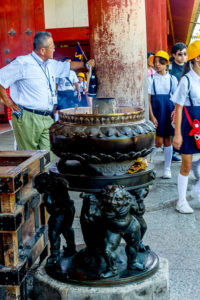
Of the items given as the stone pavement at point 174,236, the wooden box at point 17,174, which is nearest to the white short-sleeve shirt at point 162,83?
the stone pavement at point 174,236

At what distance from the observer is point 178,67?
6.85m

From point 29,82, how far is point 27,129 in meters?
0.50

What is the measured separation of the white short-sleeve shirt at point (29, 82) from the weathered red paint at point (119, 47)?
574 mm

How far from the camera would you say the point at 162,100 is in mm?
6145

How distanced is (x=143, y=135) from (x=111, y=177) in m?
0.31

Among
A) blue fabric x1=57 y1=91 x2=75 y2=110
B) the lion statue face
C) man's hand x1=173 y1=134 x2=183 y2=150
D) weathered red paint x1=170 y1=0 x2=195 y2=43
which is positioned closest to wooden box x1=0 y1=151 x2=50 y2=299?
the lion statue face

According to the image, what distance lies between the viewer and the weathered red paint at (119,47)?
171 inches

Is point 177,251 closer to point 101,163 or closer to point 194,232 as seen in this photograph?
point 194,232

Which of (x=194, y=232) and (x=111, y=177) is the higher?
(x=111, y=177)

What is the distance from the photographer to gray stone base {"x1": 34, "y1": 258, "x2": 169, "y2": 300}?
8.01ft

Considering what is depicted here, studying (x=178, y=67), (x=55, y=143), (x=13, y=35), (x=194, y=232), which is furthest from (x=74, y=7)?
(x=55, y=143)

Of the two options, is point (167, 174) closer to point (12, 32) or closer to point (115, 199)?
point (115, 199)

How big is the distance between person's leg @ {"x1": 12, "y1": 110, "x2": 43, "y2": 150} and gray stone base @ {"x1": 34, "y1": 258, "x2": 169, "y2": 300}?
2137 mm

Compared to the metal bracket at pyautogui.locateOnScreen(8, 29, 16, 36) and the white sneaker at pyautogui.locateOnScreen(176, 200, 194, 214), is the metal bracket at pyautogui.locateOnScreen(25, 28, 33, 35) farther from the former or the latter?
the white sneaker at pyautogui.locateOnScreen(176, 200, 194, 214)
